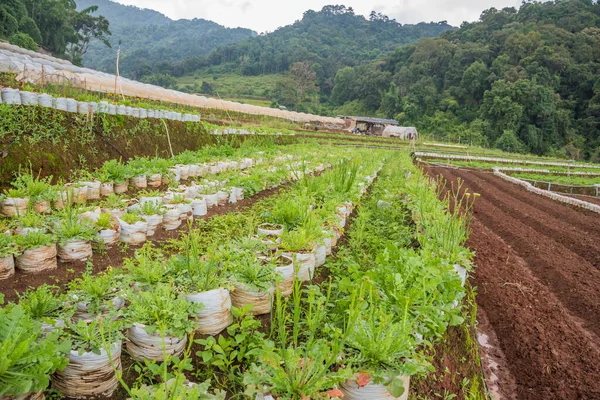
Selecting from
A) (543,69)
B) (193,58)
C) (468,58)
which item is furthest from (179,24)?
(543,69)

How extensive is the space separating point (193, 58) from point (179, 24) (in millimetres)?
77059

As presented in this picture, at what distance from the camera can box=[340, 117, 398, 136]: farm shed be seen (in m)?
43.3

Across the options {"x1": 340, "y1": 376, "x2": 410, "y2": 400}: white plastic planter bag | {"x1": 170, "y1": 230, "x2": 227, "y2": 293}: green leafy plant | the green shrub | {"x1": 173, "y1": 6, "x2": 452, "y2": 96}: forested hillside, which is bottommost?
{"x1": 340, "y1": 376, "x2": 410, "y2": 400}: white plastic planter bag

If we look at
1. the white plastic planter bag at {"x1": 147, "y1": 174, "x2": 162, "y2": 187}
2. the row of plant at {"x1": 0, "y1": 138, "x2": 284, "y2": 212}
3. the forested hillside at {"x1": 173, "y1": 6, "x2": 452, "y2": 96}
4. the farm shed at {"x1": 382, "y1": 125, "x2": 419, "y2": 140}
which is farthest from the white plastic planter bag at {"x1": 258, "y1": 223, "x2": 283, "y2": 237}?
the forested hillside at {"x1": 173, "y1": 6, "x2": 452, "y2": 96}

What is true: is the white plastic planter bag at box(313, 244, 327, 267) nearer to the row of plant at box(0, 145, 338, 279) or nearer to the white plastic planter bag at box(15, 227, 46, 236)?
the row of plant at box(0, 145, 338, 279)

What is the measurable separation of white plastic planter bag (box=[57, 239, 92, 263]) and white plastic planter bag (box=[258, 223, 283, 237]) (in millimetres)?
1825

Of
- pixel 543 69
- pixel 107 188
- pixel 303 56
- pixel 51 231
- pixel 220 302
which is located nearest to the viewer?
pixel 220 302

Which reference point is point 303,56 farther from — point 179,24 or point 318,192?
point 179,24

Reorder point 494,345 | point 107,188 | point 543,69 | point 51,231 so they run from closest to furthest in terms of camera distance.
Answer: point 494,345 < point 51,231 < point 107,188 < point 543,69

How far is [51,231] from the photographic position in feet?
13.0

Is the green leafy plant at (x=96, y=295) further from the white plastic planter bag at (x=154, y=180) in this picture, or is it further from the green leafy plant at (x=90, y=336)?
the white plastic planter bag at (x=154, y=180)

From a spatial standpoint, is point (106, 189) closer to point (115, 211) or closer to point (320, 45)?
point (115, 211)

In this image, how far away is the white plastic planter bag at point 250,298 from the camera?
9.56 ft

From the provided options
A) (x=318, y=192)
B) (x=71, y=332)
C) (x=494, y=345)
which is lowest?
(x=494, y=345)
